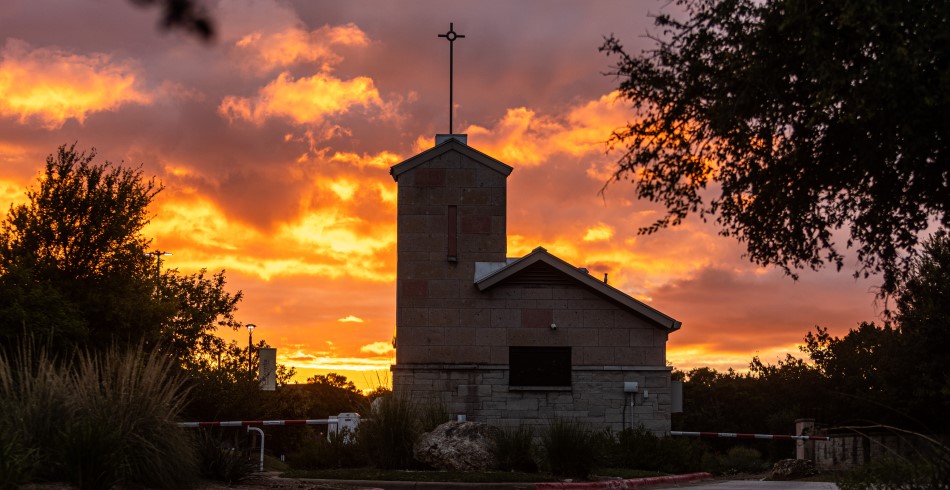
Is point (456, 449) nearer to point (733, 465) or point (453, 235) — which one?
point (453, 235)

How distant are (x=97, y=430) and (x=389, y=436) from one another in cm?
834

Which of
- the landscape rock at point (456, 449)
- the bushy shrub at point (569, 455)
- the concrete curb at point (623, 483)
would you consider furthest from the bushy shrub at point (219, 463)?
the bushy shrub at point (569, 455)

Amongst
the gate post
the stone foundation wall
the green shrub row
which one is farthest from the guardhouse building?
the green shrub row

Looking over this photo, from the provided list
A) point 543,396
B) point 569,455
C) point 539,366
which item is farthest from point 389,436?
point 539,366

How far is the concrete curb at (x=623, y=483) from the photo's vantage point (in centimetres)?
1730

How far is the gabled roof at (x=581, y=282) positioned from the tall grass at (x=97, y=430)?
16672mm

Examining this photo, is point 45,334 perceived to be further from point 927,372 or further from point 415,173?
point 927,372

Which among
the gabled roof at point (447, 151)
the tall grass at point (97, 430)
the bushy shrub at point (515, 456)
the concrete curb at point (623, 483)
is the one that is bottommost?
the concrete curb at point (623, 483)

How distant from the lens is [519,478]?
17766mm

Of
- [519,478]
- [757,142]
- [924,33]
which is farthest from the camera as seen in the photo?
[519,478]

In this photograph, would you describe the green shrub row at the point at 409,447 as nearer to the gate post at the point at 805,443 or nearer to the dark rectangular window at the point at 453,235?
the dark rectangular window at the point at 453,235

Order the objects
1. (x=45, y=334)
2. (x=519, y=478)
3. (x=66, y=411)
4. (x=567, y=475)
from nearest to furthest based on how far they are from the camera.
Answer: (x=66, y=411) → (x=519, y=478) → (x=567, y=475) → (x=45, y=334)

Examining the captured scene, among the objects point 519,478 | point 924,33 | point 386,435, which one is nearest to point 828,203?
point 924,33

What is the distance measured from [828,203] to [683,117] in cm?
242
